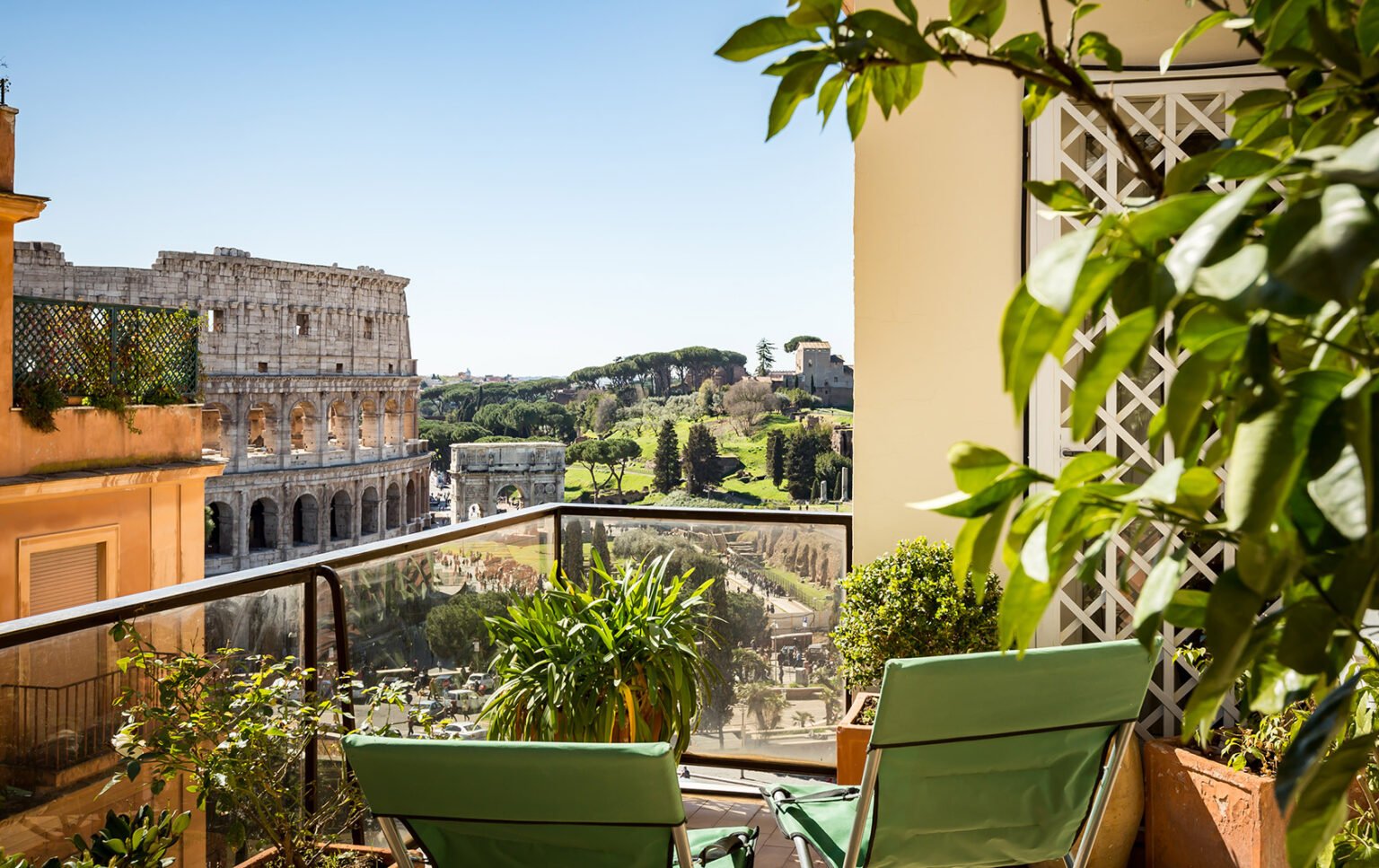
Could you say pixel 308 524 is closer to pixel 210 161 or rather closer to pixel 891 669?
pixel 210 161

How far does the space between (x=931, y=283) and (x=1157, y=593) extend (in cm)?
336

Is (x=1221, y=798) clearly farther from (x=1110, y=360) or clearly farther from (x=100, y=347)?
(x=100, y=347)

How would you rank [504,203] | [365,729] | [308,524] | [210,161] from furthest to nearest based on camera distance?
1. [210,161]
2. [504,203]
3. [308,524]
4. [365,729]

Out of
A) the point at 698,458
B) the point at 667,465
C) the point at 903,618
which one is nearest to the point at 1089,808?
the point at 903,618

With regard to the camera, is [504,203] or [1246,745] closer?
[1246,745]

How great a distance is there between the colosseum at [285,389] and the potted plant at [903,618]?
140 ft

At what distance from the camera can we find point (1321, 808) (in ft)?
1.27

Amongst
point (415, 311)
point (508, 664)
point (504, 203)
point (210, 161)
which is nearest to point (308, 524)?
point (415, 311)

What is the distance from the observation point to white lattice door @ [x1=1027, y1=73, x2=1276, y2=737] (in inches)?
129

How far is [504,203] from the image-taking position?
167 ft

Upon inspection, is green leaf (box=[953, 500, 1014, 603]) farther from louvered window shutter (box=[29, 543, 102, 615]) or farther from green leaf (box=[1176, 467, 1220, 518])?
louvered window shutter (box=[29, 543, 102, 615])

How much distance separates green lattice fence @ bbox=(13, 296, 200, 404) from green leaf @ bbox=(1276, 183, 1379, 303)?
16.5 metres

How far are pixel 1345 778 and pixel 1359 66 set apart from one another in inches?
11.1

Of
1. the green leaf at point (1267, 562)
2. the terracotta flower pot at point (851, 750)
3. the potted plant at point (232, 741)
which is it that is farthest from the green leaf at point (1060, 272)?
the terracotta flower pot at point (851, 750)
